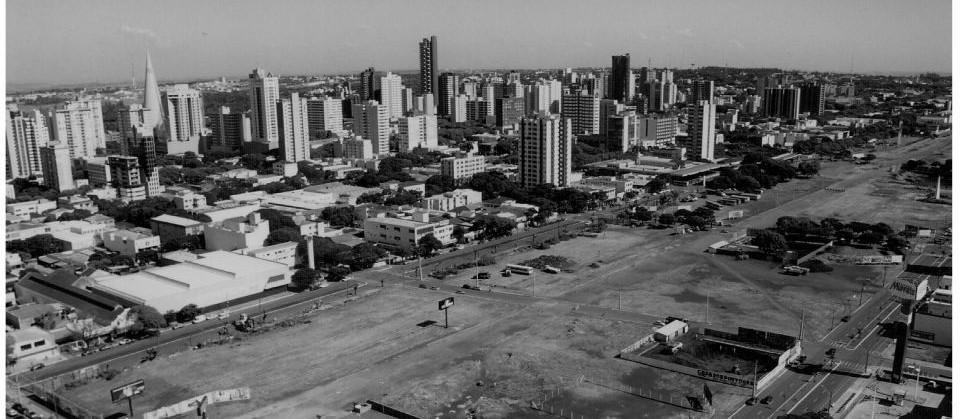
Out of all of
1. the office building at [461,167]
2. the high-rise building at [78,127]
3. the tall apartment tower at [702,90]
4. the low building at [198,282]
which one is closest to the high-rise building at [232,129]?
the high-rise building at [78,127]

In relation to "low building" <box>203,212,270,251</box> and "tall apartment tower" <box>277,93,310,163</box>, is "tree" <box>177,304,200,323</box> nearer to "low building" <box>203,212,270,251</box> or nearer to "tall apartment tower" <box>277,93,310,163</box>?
"low building" <box>203,212,270,251</box>

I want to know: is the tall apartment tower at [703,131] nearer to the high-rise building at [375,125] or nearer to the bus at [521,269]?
the high-rise building at [375,125]

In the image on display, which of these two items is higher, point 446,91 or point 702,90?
point 702,90

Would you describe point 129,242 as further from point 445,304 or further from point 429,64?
point 429,64

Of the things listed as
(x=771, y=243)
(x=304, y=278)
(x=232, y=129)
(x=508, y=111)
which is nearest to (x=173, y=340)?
(x=304, y=278)

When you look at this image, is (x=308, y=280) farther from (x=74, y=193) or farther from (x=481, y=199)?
(x=74, y=193)

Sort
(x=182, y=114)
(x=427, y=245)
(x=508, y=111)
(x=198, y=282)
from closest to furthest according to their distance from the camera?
(x=198, y=282), (x=427, y=245), (x=182, y=114), (x=508, y=111)
